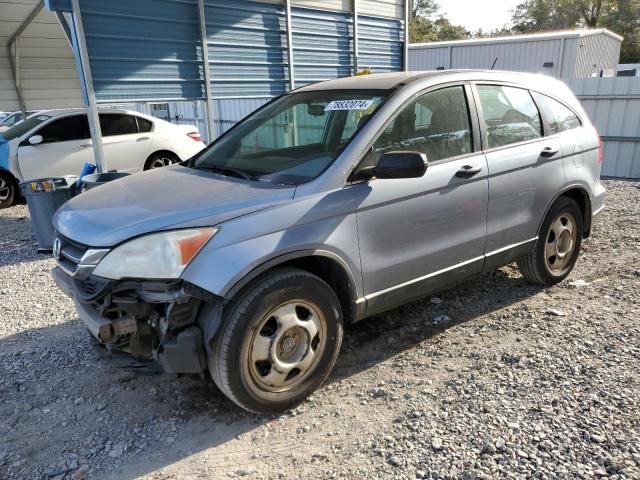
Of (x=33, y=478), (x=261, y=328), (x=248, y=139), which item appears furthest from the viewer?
(x=248, y=139)

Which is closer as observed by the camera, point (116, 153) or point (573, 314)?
point (573, 314)

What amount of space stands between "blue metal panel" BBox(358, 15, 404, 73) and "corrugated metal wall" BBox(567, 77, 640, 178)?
385 cm

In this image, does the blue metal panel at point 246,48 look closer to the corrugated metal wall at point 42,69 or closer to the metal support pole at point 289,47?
the metal support pole at point 289,47

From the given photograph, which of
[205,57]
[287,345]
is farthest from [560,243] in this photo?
[205,57]

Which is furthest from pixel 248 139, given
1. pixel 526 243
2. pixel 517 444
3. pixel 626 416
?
pixel 626 416

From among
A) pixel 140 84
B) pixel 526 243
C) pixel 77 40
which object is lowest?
pixel 526 243

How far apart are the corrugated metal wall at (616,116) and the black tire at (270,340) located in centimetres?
975

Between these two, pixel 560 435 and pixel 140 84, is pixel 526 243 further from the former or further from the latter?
pixel 140 84

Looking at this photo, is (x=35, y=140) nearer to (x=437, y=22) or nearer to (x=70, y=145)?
(x=70, y=145)

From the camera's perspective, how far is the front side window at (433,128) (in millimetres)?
3385

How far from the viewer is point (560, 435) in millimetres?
2758

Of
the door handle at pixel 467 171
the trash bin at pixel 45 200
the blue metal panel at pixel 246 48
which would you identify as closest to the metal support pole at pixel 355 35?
the blue metal panel at pixel 246 48

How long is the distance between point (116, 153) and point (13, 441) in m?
6.86

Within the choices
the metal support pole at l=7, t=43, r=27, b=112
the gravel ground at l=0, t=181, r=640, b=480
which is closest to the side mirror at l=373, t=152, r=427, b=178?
the gravel ground at l=0, t=181, r=640, b=480
